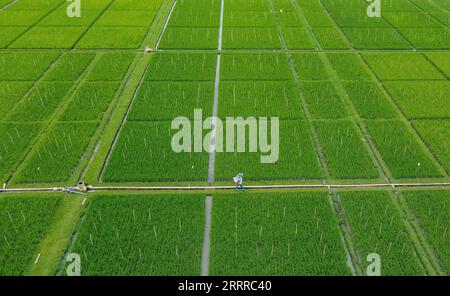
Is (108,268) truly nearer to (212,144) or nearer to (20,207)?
(20,207)

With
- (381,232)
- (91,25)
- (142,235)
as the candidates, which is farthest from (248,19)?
(142,235)

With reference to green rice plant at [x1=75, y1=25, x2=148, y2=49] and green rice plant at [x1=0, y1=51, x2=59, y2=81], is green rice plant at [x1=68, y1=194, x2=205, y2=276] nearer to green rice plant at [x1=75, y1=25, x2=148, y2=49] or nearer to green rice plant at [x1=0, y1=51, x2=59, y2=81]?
green rice plant at [x1=0, y1=51, x2=59, y2=81]

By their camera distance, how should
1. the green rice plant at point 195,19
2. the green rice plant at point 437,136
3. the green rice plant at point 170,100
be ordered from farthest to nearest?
1. the green rice plant at point 195,19
2. the green rice plant at point 170,100
3. the green rice plant at point 437,136

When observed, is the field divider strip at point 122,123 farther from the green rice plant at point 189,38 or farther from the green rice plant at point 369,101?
the green rice plant at point 369,101

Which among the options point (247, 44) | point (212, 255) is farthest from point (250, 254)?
point (247, 44)

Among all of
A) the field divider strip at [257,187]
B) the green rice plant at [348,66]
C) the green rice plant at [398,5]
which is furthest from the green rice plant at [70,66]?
the green rice plant at [398,5]

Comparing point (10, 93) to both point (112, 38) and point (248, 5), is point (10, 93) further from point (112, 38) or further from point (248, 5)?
point (248, 5)
